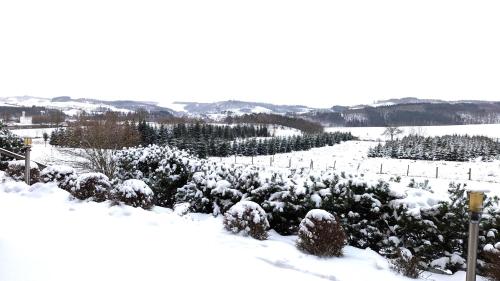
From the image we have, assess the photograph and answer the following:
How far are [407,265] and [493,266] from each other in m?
0.94

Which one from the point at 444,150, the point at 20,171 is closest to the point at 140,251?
the point at 20,171

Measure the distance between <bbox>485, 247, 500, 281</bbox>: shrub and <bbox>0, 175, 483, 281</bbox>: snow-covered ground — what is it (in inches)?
18.4

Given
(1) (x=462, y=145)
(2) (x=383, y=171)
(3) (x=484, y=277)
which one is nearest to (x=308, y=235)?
(3) (x=484, y=277)

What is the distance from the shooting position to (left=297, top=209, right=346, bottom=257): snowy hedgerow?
5.22 metres

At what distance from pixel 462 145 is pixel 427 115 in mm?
154175

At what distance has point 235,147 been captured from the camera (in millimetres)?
49375

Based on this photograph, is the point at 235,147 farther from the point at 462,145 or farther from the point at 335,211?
the point at 335,211

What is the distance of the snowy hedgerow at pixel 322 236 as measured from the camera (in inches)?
205

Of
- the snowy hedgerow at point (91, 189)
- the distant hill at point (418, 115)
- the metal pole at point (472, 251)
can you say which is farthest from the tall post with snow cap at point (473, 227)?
the distant hill at point (418, 115)

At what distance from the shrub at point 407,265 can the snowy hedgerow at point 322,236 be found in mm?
739

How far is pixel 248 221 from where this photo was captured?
5.98 meters

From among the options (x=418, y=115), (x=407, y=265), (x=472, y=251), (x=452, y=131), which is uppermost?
(x=418, y=115)

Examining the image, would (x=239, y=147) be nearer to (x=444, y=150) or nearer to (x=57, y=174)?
(x=444, y=150)

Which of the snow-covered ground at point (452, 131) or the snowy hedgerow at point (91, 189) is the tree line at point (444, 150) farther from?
the snow-covered ground at point (452, 131)
